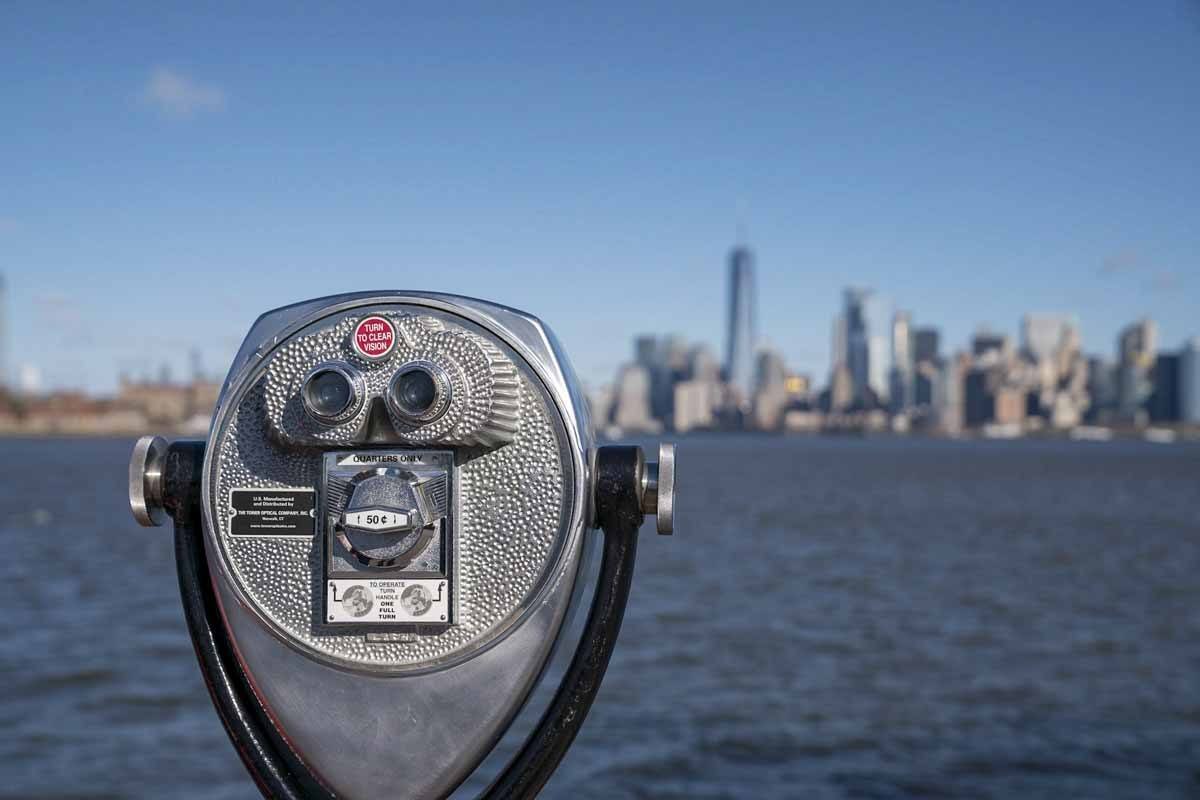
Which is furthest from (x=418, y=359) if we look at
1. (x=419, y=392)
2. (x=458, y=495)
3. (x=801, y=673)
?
(x=801, y=673)

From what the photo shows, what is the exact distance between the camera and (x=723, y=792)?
11.0 meters

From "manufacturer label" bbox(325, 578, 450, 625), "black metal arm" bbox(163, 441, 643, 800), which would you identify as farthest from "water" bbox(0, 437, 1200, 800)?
"manufacturer label" bbox(325, 578, 450, 625)

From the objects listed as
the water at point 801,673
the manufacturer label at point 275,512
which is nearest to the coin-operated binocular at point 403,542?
the manufacturer label at point 275,512

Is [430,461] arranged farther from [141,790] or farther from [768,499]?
[768,499]

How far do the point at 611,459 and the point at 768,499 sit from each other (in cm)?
5074

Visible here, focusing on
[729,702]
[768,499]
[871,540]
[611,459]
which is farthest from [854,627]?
[768,499]

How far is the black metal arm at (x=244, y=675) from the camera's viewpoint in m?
1.70

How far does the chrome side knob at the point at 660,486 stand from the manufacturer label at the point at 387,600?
288mm

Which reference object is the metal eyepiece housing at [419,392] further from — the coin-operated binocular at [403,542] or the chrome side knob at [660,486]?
the chrome side knob at [660,486]

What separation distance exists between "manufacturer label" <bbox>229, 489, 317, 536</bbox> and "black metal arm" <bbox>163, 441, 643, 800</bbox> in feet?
0.30

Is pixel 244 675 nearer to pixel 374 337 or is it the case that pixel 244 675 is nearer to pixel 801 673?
pixel 374 337

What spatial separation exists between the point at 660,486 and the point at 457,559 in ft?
0.92

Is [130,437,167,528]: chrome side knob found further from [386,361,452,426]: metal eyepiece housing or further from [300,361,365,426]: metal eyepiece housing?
[386,361,452,426]: metal eyepiece housing

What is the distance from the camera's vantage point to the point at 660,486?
5.61 ft
